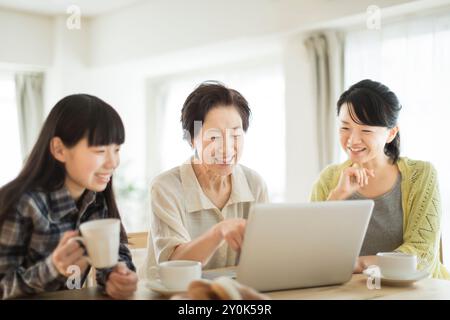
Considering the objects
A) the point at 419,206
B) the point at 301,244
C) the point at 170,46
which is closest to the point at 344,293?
the point at 301,244

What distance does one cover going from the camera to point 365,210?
1155 mm

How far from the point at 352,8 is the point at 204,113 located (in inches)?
74.4

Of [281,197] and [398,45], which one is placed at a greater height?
[398,45]

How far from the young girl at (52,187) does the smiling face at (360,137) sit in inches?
31.8

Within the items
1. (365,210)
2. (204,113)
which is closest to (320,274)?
(365,210)

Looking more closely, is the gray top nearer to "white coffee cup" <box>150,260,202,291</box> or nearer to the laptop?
the laptop

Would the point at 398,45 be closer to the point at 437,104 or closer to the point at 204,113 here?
the point at 437,104

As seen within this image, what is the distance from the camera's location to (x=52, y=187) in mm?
1022

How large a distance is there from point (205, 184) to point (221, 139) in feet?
0.58

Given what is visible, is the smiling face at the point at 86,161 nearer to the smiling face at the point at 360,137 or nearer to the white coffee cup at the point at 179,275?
the white coffee cup at the point at 179,275

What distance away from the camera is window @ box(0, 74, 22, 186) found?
4621 millimetres

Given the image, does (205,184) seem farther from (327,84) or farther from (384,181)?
(327,84)

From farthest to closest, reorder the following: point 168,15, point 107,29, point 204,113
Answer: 1. point 107,29
2. point 168,15
3. point 204,113
